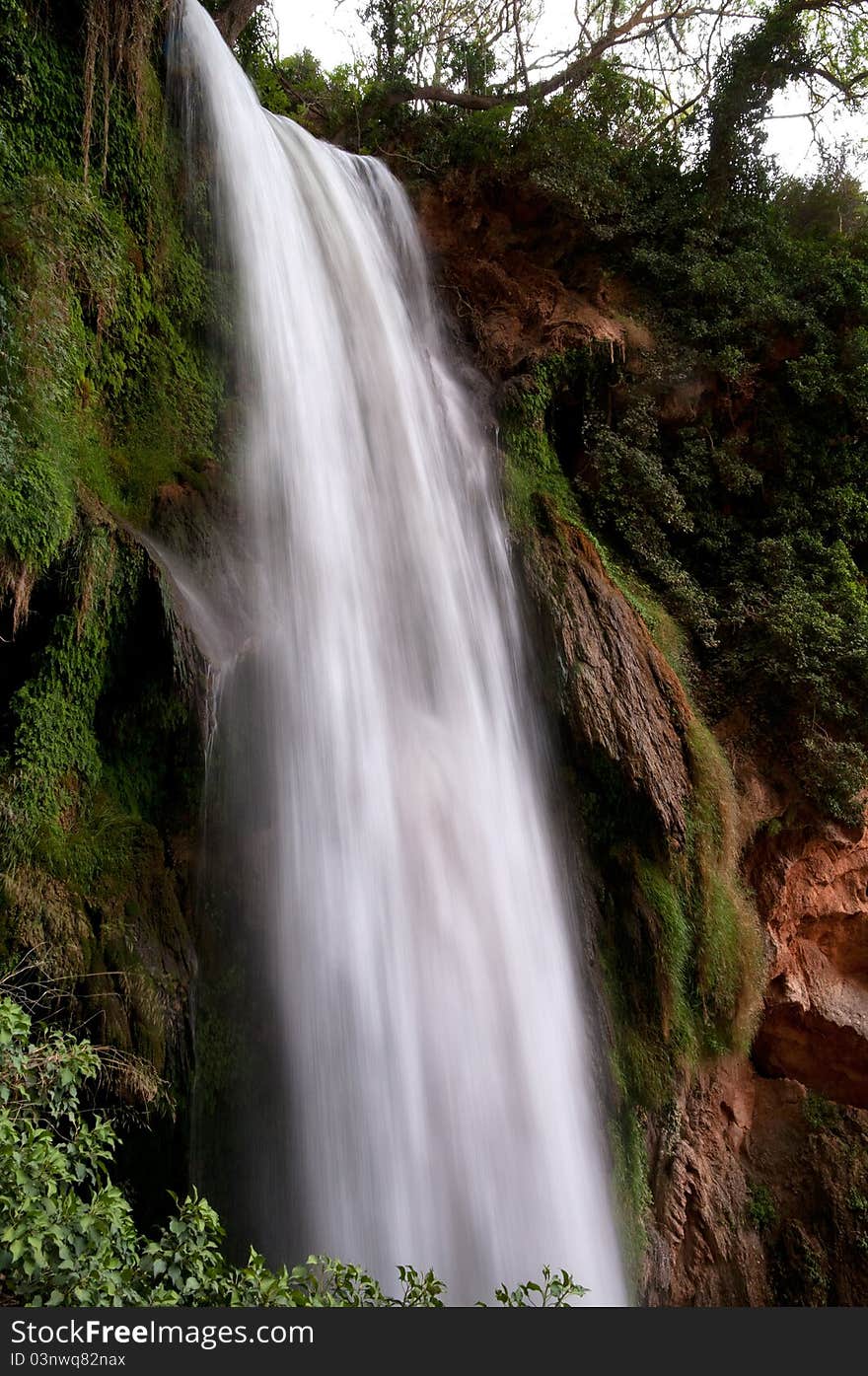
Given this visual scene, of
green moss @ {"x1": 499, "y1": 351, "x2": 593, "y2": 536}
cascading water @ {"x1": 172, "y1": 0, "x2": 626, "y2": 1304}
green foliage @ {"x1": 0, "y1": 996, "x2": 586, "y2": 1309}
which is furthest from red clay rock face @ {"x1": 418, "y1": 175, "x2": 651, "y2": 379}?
green foliage @ {"x1": 0, "y1": 996, "x2": 586, "y2": 1309}

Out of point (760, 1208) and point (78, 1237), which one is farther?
point (760, 1208)

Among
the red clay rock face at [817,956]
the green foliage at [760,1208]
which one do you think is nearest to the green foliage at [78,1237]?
the green foliage at [760,1208]

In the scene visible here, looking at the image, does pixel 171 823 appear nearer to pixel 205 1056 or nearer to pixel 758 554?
pixel 205 1056

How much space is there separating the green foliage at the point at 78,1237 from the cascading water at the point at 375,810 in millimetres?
1722

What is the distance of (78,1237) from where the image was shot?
3.88 m

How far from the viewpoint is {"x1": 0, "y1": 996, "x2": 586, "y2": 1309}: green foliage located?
3.70 m

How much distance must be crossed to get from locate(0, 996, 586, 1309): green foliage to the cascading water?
1722 millimetres

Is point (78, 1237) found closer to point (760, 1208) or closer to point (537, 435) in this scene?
point (760, 1208)

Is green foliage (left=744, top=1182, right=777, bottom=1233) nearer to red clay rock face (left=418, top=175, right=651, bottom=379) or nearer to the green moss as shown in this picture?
the green moss

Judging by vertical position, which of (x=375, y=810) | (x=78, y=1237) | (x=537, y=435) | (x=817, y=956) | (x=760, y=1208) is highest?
(x=537, y=435)

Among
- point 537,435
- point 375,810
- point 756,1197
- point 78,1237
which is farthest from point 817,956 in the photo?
point 78,1237

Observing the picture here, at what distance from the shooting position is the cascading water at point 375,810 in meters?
6.36

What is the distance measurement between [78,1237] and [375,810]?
382 cm

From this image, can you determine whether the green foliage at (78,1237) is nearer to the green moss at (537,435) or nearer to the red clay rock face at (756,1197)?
the red clay rock face at (756,1197)
